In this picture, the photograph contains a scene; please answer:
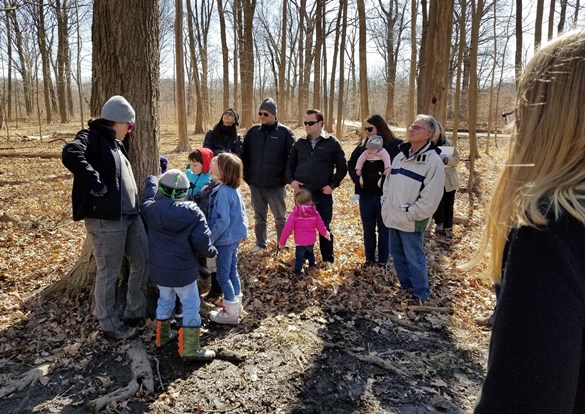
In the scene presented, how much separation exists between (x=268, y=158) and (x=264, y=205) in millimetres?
743

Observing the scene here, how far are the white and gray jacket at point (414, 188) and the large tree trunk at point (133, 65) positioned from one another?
8.70ft

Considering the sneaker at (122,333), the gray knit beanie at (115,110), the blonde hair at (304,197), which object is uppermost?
the gray knit beanie at (115,110)

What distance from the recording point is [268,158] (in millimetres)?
6180

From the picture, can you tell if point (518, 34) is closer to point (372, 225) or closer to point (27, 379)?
point (372, 225)

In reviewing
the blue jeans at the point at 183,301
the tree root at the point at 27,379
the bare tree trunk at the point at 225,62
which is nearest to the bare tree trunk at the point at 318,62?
the bare tree trunk at the point at 225,62

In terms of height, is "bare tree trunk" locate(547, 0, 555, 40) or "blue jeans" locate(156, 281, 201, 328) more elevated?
"bare tree trunk" locate(547, 0, 555, 40)

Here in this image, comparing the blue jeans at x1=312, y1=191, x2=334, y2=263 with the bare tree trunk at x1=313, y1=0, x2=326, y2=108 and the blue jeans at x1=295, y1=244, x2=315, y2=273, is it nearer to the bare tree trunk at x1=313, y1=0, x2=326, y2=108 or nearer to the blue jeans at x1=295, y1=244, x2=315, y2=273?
the blue jeans at x1=295, y1=244, x2=315, y2=273

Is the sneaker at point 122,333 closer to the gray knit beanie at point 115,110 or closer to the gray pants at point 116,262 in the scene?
the gray pants at point 116,262

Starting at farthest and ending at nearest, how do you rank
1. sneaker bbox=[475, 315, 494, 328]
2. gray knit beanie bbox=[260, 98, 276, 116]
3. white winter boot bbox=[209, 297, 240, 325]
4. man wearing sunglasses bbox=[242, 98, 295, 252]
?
man wearing sunglasses bbox=[242, 98, 295, 252], gray knit beanie bbox=[260, 98, 276, 116], sneaker bbox=[475, 315, 494, 328], white winter boot bbox=[209, 297, 240, 325]

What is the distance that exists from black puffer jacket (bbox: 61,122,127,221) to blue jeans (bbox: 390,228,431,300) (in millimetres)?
3122

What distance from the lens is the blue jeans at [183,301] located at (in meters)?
3.65

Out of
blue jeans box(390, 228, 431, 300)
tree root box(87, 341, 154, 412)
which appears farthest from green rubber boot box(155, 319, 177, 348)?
blue jeans box(390, 228, 431, 300)

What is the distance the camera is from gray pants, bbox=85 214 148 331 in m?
3.72

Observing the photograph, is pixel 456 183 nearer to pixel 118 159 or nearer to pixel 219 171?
pixel 219 171
